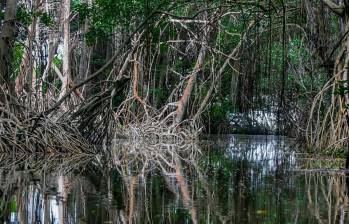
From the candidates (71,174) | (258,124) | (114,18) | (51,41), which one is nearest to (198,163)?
(71,174)

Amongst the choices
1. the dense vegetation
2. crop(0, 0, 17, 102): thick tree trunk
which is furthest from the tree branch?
crop(0, 0, 17, 102): thick tree trunk

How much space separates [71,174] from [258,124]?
1445 centimetres

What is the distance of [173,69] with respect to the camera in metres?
17.1

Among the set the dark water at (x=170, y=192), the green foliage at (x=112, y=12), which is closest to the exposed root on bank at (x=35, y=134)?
the dark water at (x=170, y=192)

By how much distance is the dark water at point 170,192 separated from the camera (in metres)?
3.80

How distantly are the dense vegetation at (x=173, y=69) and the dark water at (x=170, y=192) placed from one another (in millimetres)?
1708

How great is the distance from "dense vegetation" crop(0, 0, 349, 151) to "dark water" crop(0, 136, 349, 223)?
5.60 ft

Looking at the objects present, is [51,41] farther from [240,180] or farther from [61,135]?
[240,180]

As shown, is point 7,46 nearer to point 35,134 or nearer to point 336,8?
point 35,134

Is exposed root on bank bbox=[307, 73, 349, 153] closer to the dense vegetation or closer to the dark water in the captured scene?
the dense vegetation

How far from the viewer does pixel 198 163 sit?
325 inches

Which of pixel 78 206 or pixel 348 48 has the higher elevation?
pixel 348 48

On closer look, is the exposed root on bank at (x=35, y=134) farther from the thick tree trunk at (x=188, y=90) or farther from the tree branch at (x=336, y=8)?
the thick tree trunk at (x=188, y=90)

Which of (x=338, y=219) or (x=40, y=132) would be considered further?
(x=40, y=132)
